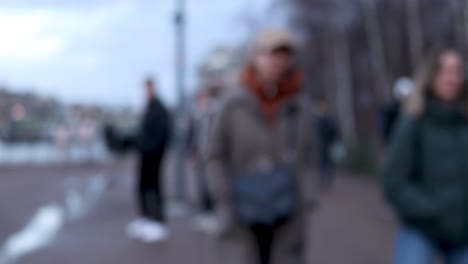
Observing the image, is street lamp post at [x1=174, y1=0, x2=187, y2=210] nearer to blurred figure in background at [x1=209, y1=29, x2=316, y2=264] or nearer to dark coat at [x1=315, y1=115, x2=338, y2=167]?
dark coat at [x1=315, y1=115, x2=338, y2=167]

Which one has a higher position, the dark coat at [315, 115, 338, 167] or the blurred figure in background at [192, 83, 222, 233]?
the blurred figure in background at [192, 83, 222, 233]

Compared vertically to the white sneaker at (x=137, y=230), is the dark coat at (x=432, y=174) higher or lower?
higher

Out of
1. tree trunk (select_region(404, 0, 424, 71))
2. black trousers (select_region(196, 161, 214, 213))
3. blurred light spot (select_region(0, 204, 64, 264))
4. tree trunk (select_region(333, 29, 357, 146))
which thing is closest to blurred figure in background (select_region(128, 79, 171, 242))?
black trousers (select_region(196, 161, 214, 213))

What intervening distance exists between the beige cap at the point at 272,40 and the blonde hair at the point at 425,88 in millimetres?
609

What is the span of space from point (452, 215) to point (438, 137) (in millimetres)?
356

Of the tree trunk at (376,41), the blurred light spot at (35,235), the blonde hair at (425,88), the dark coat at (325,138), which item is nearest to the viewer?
the blonde hair at (425,88)

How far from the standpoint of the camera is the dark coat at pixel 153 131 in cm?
968

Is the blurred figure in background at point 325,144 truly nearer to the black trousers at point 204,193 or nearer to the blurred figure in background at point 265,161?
the black trousers at point 204,193

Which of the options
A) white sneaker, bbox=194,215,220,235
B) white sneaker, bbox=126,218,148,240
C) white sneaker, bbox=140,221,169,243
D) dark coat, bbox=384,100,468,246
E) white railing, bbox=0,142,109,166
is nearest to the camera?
dark coat, bbox=384,100,468,246

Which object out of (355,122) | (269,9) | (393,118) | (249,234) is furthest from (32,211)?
(355,122)

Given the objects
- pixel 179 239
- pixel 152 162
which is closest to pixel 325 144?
pixel 179 239

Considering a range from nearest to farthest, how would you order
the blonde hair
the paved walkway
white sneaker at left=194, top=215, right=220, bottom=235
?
the blonde hair < the paved walkway < white sneaker at left=194, top=215, right=220, bottom=235

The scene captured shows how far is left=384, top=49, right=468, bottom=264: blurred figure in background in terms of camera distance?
13.3 ft

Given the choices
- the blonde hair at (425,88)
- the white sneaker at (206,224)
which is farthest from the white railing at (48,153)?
the blonde hair at (425,88)
